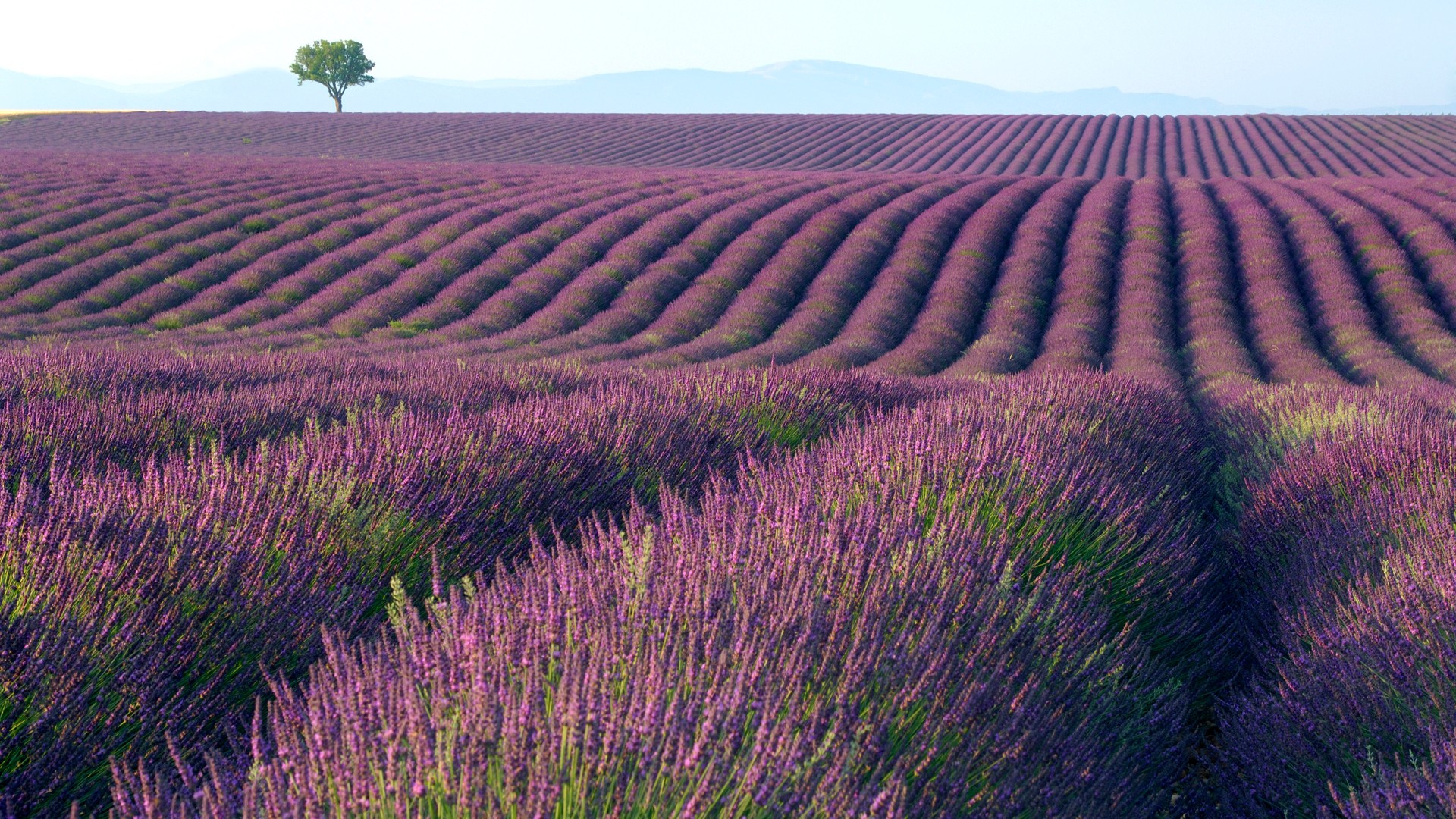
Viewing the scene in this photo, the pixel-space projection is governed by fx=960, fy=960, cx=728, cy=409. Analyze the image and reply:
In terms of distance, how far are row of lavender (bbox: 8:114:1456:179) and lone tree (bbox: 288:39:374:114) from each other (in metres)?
7.54

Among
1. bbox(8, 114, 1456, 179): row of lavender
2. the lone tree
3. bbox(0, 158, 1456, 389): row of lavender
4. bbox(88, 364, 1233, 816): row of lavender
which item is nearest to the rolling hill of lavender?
bbox(88, 364, 1233, 816): row of lavender

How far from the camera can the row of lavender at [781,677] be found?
4.97ft

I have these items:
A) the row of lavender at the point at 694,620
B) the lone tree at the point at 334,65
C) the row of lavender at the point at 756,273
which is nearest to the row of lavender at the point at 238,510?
the row of lavender at the point at 694,620

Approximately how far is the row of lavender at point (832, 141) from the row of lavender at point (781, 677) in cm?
3135

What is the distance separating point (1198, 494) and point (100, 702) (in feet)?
18.8

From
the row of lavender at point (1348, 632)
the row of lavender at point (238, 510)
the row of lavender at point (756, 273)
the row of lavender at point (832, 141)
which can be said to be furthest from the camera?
the row of lavender at point (832, 141)

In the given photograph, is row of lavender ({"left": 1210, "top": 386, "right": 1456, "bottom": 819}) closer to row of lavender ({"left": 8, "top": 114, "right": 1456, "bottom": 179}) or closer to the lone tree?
row of lavender ({"left": 8, "top": 114, "right": 1456, "bottom": 179})

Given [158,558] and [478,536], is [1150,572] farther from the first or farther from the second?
[158,558]

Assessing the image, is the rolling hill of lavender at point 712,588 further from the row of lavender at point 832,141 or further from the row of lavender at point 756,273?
the row of lavender at point 832,141

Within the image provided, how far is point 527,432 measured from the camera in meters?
4.45

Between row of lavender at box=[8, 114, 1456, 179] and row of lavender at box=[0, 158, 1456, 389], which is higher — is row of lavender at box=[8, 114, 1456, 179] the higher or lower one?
the higher one

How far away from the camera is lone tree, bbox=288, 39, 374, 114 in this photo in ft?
204

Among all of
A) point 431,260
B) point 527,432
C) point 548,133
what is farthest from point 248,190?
point 548,133

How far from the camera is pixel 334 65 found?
63.0 metres
